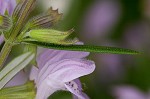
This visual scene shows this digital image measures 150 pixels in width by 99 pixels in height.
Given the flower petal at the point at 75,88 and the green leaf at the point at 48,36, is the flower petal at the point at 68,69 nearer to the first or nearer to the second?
the flower petal at the point at 75,88

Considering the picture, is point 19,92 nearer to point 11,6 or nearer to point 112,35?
point 11,6

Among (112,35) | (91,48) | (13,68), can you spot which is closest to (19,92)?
(13,68)

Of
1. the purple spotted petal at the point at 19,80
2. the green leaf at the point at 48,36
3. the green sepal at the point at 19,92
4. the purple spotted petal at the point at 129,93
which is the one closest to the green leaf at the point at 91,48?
the green leaf at the point at 48,36

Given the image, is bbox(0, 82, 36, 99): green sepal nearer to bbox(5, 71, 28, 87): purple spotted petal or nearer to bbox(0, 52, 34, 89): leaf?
bbox(0, 52, 34, 89): leaf

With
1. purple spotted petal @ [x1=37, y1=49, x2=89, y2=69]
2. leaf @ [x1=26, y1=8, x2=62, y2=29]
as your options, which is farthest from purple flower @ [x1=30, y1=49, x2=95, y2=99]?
leaf @ [x1=26, y1=8, x2=62, y2=29]

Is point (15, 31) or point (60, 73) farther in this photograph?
point (60, 73)
